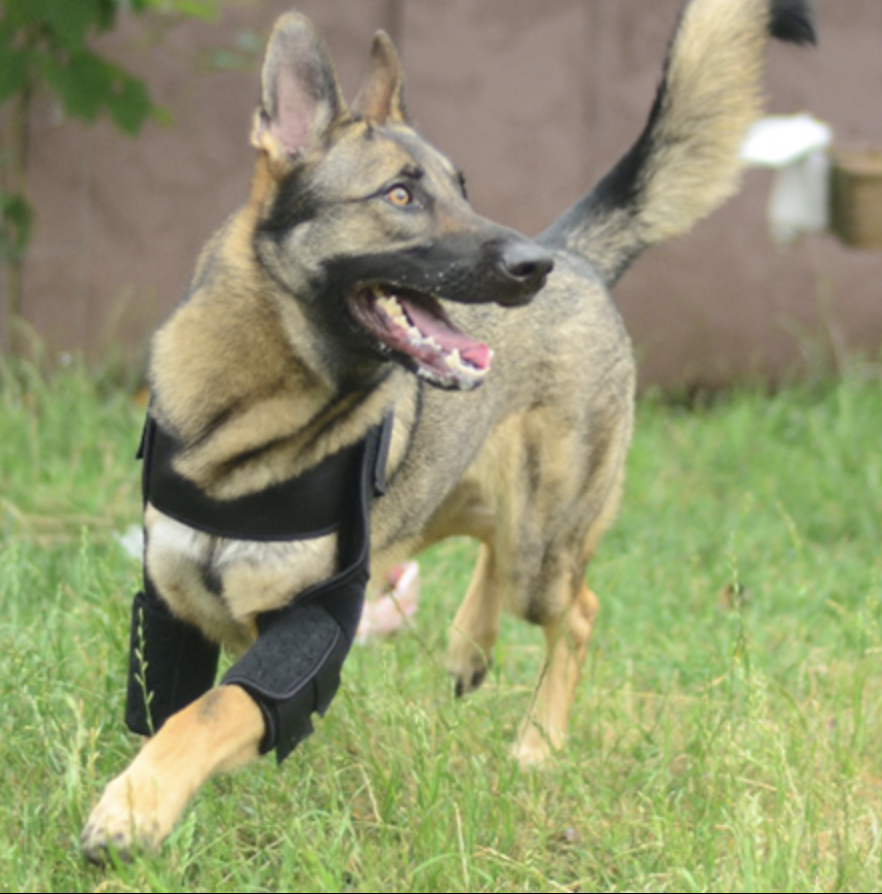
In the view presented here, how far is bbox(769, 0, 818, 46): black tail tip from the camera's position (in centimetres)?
446

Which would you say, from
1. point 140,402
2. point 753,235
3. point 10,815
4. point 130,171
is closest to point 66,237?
point 130,171

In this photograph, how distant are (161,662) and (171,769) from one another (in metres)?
0.55

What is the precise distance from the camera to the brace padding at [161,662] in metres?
3.47

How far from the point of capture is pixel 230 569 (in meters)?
3.33

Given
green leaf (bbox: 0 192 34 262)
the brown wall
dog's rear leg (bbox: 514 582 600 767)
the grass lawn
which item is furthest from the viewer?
the brown wall

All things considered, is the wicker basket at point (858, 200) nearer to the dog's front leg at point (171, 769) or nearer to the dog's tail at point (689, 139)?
the dog's tail at point (689, 139)

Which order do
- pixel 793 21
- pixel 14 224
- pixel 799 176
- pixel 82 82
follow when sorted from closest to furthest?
pixel 793 21
pixel 799 176
pixel 82 82
pixel 14 224

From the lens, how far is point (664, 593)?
17.9 feet

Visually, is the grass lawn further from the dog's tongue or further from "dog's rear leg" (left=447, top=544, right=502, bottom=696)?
the dog's tongue

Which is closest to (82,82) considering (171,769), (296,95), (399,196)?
(296,95)

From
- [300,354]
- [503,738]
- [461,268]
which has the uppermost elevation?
[461,268]

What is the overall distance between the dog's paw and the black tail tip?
276 cm

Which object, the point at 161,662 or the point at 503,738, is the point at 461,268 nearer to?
the point at 161,662

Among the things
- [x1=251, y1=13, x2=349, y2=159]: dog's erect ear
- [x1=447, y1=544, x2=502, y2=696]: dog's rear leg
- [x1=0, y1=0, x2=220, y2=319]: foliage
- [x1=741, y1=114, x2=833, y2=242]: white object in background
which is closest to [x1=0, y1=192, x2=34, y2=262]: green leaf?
[x1=0, y1=0, x2=220, y2=319]: foliage
